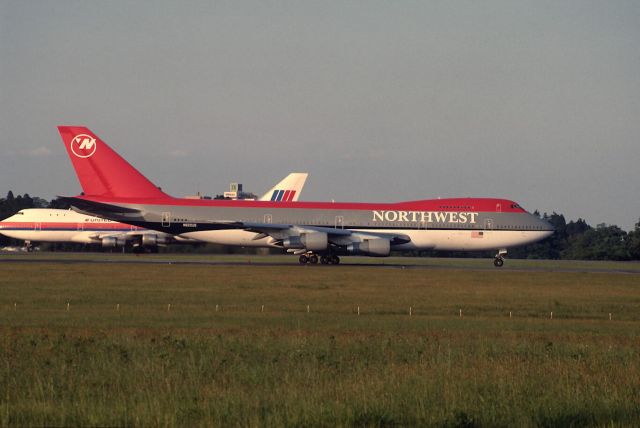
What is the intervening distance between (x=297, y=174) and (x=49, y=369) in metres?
80.5

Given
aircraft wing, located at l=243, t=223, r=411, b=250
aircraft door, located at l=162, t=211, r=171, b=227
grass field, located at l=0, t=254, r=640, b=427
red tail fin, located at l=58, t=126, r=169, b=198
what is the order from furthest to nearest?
red tail fin, located at l=58, t=126, r=169, b=198
aircraft door, located at l=162, t=211, r=171, b=227
aircraft wing, located at l=243, t=223, r=411, b=250
grass field, located at l=0, t=254, r=640, b=427

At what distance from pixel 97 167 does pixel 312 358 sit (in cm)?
4864

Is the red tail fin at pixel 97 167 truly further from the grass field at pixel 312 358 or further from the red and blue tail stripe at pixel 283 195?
the red and blue tail stripe at pixel 283 195

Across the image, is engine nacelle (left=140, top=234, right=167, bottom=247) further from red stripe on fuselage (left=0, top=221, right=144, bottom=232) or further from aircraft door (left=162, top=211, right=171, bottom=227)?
aircraft door (left=162, top=211, right=171, bottom=227)

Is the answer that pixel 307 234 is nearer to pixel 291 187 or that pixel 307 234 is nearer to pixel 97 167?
pixel 97 167

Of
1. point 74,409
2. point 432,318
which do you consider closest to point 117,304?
point 432,318

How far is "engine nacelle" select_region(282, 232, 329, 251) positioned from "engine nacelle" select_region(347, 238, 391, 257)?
185cm

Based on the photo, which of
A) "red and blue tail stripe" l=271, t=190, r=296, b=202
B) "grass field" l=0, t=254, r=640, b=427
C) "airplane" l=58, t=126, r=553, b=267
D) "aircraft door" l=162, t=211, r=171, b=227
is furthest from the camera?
"red and blue tail stripe" l=271, t=190, r=296, b=202

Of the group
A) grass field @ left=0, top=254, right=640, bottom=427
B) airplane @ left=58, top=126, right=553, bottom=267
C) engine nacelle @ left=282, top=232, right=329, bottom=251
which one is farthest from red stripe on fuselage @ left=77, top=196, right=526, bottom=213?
grass field @ left=0, top=254, right=640, bottom=427

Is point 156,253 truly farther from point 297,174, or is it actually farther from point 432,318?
point 432,318

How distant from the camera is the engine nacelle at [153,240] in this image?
82.8 meters

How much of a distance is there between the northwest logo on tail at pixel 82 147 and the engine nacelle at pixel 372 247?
19643mm

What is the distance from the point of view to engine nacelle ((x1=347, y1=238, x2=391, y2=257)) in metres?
60.2

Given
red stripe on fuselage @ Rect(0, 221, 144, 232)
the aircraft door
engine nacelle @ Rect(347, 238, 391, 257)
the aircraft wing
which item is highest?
red stripe on fuselage @ Rect(0, 221, 144, 232)
